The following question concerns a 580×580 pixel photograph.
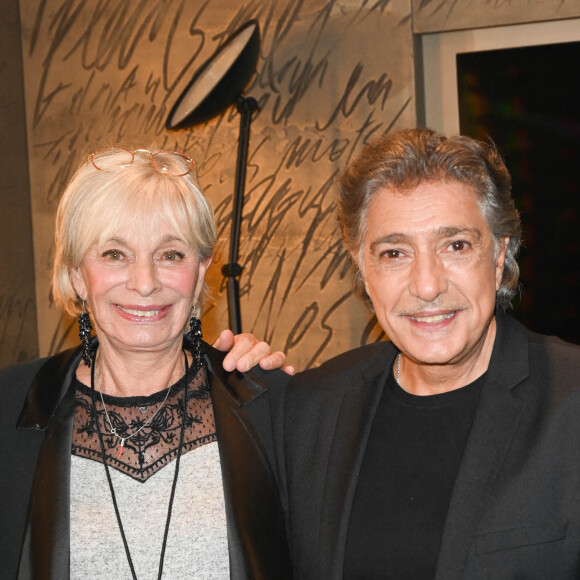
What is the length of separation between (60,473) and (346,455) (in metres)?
0.63

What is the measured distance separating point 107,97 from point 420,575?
300 cm

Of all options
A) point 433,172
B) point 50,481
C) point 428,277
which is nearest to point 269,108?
point 433,172

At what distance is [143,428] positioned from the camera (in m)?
1.96

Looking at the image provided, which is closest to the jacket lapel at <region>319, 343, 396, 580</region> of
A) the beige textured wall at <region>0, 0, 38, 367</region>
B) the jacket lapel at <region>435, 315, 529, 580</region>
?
the jacket lapel at <region>435, 315, 529, 580</region>

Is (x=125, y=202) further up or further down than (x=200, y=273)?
further up

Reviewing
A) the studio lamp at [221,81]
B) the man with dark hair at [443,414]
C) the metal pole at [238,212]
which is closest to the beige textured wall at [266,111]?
the metal pole at [238,212]

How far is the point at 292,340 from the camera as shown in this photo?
12.6ft

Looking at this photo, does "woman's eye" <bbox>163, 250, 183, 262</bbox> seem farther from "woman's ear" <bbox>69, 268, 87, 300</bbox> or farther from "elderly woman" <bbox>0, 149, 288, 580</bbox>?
"woman's ear" <bbox>69, 268, 87, 300</bbox>

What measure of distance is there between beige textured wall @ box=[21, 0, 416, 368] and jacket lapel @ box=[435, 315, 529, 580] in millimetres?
1989

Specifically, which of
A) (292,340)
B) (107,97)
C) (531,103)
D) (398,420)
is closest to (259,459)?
(398,420)

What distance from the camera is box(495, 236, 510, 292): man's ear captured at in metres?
1.84

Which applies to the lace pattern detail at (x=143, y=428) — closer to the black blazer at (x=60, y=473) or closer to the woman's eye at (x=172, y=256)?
the black blazer at (x=60, y=473)

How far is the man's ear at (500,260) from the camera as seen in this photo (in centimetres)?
184

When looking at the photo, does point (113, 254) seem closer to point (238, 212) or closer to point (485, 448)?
point (485, 448)
